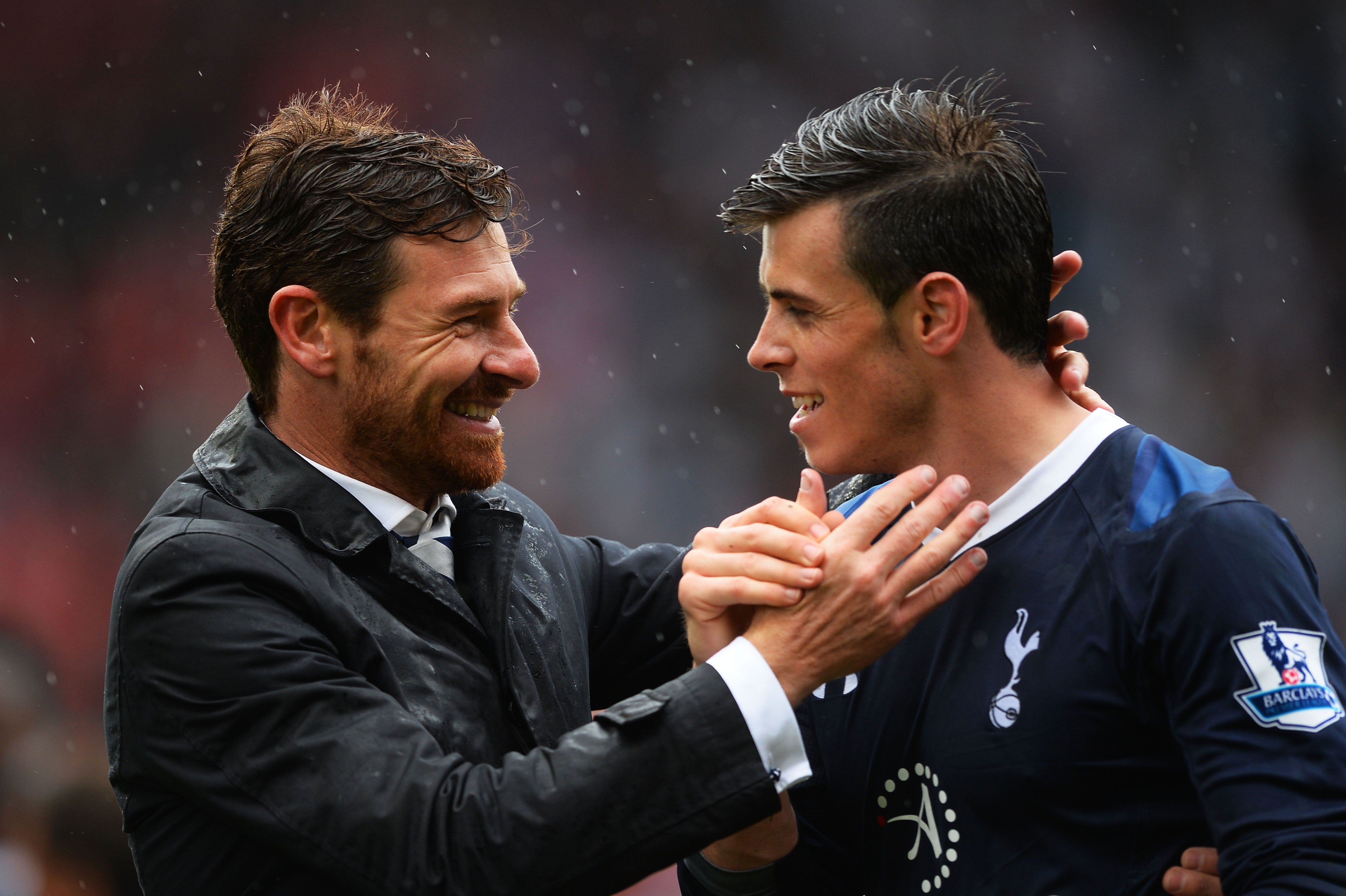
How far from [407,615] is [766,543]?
0.78 metres

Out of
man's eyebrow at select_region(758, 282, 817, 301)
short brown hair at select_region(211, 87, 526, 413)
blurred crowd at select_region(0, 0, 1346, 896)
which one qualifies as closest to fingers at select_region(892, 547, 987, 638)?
man's eyebrow at select_region(758, 282, 817, 301)

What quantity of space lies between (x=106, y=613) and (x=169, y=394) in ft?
4.83

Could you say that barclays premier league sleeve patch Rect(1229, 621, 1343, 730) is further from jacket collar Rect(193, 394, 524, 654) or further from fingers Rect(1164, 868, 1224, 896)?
jacket collar Rect(193, 394, 524, 654)

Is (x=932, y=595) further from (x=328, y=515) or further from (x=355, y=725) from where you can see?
(x=328, y=515)

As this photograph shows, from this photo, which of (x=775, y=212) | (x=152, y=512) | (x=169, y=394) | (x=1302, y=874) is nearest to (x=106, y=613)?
(x=169, y=394)

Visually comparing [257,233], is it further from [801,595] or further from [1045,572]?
[1045,572]

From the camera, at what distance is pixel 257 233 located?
261 centimetres

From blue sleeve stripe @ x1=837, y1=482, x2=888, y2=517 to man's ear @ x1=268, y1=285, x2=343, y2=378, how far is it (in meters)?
1.15

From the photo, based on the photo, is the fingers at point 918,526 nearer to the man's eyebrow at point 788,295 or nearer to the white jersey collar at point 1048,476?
the white jersey collar at point 1048,476

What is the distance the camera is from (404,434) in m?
2.59

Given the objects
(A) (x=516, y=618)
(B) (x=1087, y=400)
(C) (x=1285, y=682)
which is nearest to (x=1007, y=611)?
(C) (x=1285, y=682)

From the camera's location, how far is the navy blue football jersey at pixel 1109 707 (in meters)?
1.76

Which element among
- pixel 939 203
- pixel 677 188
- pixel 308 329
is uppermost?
pixel 677 188

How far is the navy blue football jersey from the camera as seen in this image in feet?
5.79
